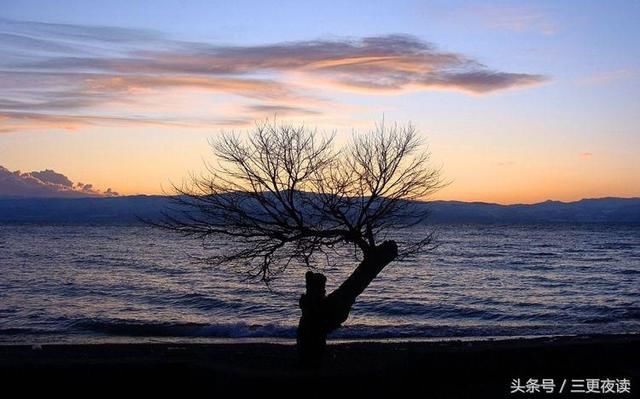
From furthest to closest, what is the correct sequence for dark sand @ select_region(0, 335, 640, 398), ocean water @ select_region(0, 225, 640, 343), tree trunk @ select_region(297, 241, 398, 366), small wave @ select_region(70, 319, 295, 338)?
ocean water @ select_region(0, 225, 640, 343) < small wave @ select_region(70, 319, 295, 338) < tree trunk @ select_region(297, 241, 398, 366) < dark sand @ select_region(0, 335, 640, 398)

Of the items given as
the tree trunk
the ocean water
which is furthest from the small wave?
the tree trunk

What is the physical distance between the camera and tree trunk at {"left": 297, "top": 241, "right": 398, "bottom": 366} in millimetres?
13109

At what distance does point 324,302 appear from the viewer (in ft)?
43.0

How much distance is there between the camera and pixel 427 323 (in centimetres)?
3109

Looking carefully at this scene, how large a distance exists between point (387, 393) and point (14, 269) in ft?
174

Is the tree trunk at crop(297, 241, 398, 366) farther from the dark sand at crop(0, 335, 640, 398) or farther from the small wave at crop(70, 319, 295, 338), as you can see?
the small wave at crop(70, 319, 295, 338)

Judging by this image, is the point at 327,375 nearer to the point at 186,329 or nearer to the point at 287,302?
the point at 186,329

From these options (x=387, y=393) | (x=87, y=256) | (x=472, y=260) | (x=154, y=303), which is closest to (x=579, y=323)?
(x=154, y=303)

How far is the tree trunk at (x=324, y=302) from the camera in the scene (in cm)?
1311

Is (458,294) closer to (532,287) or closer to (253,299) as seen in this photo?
(532,287)

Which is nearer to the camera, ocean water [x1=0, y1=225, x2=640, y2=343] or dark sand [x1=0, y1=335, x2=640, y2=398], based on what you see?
dark sand [x1=0, y1=335, x2=640, y2=398]

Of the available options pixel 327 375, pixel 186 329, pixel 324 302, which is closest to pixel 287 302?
pixel 186 329

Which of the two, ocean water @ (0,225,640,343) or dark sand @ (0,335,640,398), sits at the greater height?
dark sand @ (0,335,640,398)

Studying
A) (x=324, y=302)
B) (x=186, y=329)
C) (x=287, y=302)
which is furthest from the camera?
Result: (x=287, y=302)
